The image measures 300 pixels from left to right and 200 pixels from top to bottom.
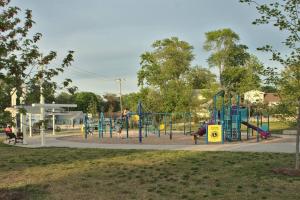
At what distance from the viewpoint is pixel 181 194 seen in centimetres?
840

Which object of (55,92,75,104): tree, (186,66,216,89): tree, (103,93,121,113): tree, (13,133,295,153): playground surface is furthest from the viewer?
(103,93,121,113): tree

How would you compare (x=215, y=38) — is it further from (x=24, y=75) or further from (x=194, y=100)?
(x=24, y=75)

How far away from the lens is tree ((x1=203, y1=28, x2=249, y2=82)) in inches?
2736

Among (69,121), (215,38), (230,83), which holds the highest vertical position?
(215,38)

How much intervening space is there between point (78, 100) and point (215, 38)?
4780 centimetres

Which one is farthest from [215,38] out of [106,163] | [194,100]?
[106,163]

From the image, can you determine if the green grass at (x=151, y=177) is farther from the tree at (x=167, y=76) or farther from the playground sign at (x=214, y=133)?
the tree at (x=167, y=76)

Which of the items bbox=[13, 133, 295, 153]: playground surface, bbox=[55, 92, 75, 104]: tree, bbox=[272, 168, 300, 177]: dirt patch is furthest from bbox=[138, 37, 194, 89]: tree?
bbox=[272, 168, 300, 177]: dirt patch

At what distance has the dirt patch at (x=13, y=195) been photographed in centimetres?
842

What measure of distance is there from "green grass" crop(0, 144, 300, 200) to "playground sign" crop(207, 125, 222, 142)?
571 cm

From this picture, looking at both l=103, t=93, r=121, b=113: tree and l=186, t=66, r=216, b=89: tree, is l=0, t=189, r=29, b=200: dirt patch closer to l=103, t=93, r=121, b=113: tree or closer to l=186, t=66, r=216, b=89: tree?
l=186, t=66, r=216, b=89: tree

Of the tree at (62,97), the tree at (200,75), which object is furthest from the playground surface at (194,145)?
the tree at (200,75)

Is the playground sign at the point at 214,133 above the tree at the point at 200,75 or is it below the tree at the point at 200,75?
below

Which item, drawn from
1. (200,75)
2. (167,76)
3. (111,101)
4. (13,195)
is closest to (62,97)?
(167,76)
